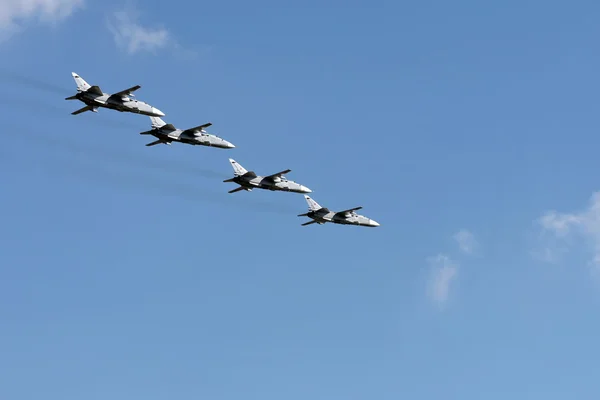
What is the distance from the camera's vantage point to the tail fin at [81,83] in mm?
128250

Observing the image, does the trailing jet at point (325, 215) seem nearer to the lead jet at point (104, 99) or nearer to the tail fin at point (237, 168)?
the tail fin at point (237, 168)

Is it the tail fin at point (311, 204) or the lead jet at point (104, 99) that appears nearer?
the lead jet at point (104, 99)

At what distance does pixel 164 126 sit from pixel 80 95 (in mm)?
11324

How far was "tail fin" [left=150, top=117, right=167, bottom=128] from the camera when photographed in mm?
134625

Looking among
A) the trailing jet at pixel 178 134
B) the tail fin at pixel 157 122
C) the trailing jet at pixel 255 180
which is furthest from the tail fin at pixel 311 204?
the tail fin at pixel 157 122

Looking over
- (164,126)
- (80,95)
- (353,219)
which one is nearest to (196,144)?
(164,126)

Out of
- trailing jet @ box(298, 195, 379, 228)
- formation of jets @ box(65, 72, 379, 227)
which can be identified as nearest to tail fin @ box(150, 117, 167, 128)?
formation of jets @ box(65, 72, 379, 227)

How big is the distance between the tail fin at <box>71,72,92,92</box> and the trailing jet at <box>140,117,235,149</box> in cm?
949

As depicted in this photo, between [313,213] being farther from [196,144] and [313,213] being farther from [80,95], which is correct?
[80,95]

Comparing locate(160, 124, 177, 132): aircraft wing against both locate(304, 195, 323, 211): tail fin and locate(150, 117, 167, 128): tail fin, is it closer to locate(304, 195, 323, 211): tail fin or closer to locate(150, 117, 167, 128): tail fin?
locate(150, 117, 167, 128): tail fin

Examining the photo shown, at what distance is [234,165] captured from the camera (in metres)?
142

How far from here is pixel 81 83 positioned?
422 feet

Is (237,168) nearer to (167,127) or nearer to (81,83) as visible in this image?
(167,127)

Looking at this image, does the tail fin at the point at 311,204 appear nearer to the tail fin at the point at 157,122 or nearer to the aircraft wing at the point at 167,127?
the aircraft wing at the point at 167,127
